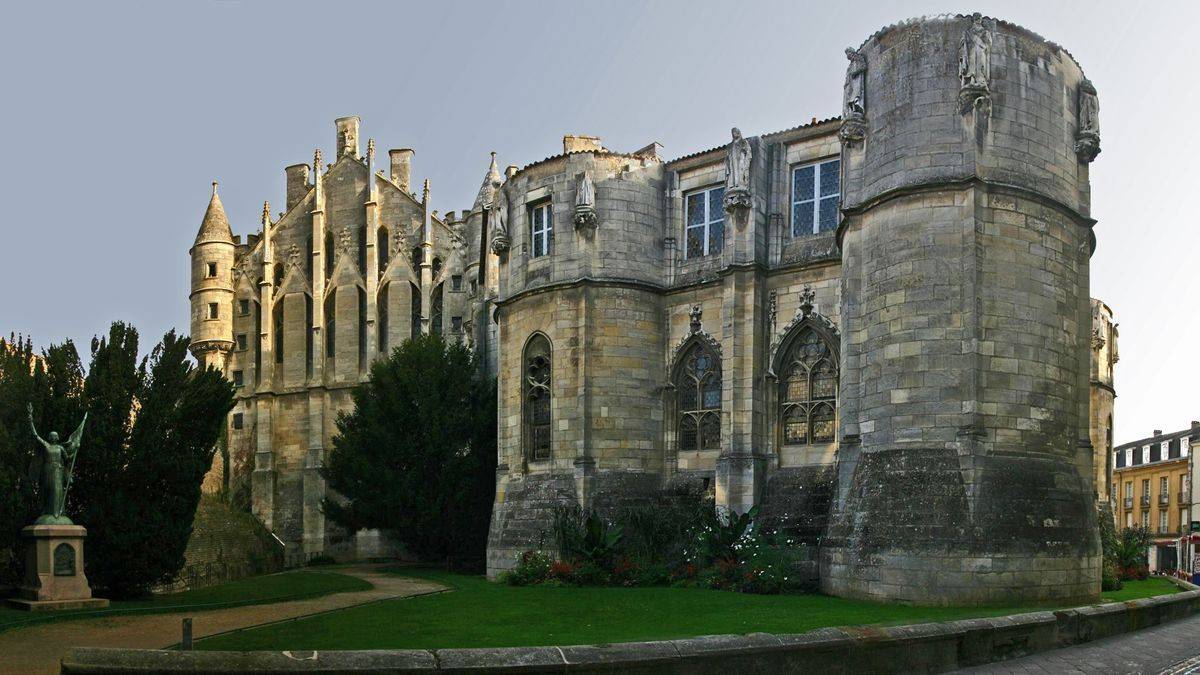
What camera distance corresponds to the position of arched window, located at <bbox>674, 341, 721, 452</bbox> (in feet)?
78.7

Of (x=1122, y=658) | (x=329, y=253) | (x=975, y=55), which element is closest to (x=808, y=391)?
(x=975, y=55)

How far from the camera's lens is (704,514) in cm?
2238

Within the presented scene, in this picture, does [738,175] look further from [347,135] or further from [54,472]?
[347,135]

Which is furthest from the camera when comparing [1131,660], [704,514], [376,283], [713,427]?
[376,283]

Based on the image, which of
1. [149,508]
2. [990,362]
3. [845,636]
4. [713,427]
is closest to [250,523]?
[149,508]

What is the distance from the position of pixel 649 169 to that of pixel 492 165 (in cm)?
1441

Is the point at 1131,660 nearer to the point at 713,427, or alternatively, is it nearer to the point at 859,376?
the point at 859,376

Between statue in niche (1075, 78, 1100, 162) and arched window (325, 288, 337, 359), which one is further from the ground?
statue in niche (1075, 78, 1100, 162)

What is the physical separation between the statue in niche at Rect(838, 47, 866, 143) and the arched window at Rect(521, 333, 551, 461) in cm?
901

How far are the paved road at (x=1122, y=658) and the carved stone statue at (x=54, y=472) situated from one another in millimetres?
14599

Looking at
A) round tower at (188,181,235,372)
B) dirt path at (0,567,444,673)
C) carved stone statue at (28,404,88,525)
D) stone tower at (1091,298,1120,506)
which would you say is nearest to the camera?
dirt path at (0,567,444,673)

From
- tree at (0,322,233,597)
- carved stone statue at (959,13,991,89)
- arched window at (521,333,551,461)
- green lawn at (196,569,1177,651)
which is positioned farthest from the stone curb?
arched window at (521,333,551,461)

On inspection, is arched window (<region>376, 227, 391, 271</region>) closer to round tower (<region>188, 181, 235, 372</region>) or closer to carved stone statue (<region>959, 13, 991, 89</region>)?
round tower (<region>188, 181, 235, 372</region>)

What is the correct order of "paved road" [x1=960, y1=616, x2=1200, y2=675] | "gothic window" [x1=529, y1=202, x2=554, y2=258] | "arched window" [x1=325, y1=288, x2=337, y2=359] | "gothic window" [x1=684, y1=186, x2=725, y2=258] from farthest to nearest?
"arched window" [x1=325, y1=288, x2=337, y2=359], "gothic window" [x1=529, y1=202, x2=554, y2=258], "gothic window" [x1=684, y1=186, x2=725, y2=258], "paved road" [x1=960, y1=616, x2=1200, y2=675]
